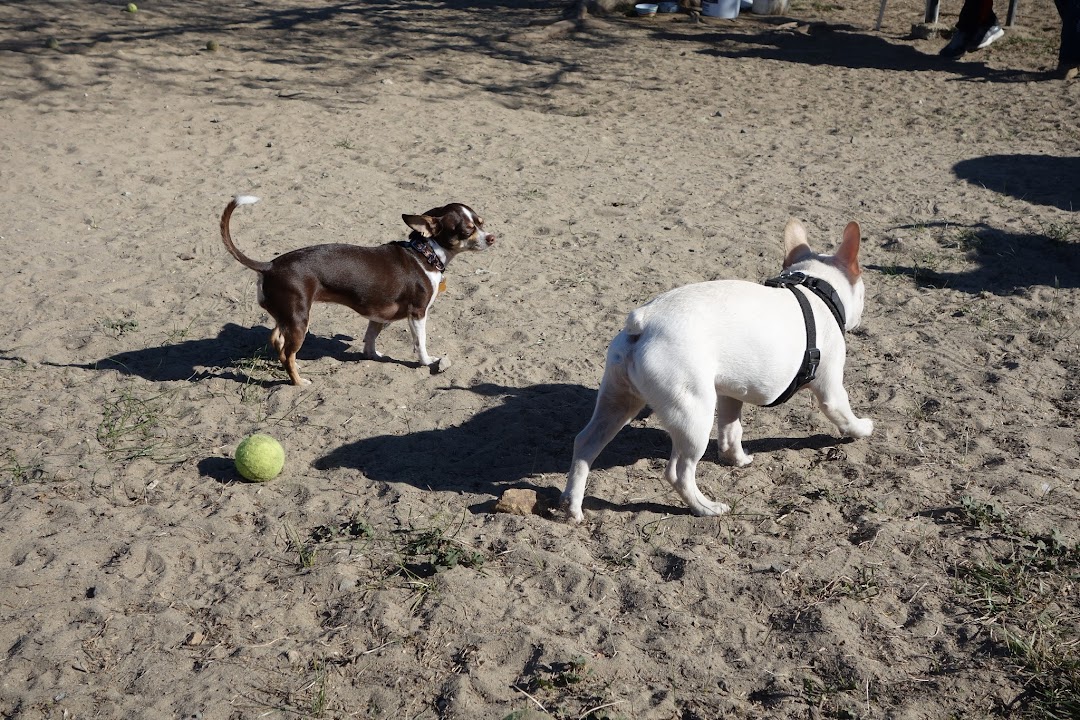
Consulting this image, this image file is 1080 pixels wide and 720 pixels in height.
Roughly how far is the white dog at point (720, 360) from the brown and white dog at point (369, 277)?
1834 mm

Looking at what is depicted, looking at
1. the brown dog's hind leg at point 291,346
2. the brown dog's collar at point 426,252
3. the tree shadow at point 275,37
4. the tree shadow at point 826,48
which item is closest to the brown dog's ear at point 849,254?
the brown dog's collar at point 426,252

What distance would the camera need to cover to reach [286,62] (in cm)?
1205

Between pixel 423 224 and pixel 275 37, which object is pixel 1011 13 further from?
pixel 423 224

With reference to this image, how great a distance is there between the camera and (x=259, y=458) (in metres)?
4.28

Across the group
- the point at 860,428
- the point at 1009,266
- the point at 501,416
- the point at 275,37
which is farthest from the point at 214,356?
the point at 275,37

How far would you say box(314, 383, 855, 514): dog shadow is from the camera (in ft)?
14.6

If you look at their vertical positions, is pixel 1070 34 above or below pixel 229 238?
above

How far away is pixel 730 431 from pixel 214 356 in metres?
3.28

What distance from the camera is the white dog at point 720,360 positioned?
148 inches

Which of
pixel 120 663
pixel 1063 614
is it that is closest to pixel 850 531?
pixel 1063 614

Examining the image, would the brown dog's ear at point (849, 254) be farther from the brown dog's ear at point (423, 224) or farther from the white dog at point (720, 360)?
the brown dog's ear at point (423, 224)

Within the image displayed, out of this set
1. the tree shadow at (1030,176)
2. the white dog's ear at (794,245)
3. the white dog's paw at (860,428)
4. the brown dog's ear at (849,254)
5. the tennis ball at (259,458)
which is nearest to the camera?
the tennis ball at (259,458)

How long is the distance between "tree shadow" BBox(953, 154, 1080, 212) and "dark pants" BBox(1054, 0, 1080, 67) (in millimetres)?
3547

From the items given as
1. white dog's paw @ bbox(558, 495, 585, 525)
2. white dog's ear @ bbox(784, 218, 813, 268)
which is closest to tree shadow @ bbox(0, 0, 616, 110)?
white dog's ear @ bbox(784, 218, 813, 268)
